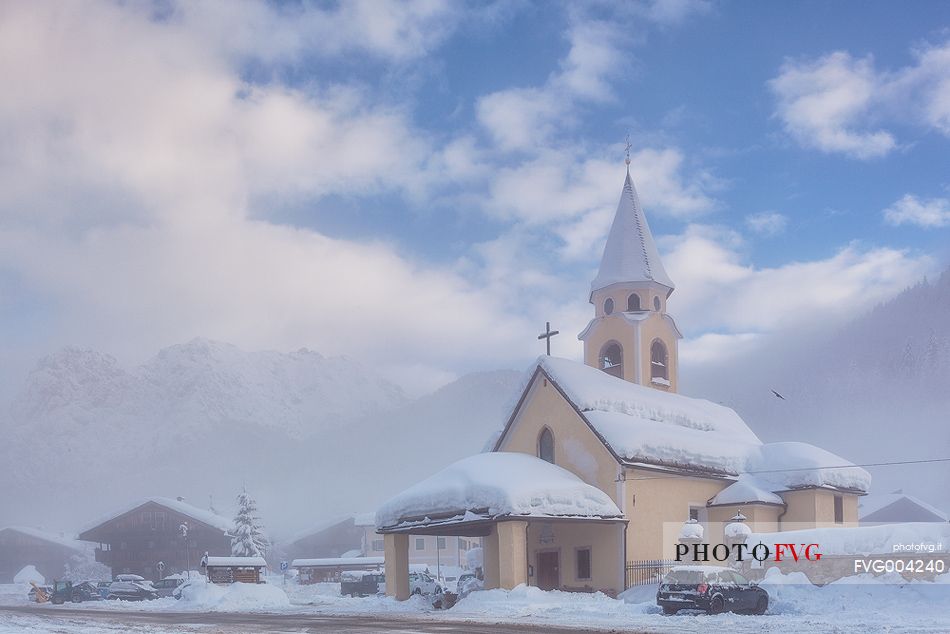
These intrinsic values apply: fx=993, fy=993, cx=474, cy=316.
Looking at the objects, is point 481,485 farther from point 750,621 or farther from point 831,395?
point 831,395

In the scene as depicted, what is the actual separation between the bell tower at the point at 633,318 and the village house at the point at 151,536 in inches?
1651

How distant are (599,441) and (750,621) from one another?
49.1ft

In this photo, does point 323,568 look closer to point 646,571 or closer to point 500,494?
point 646,571

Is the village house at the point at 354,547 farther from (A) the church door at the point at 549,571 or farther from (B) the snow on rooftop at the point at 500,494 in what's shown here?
(B) the snow on rooftop at the point at 500,494

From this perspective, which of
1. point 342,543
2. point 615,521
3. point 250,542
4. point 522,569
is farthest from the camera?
point 342,543

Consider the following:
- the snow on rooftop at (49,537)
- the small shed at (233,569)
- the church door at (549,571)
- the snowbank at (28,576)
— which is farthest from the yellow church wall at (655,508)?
the snow on rooftop at (49,537)

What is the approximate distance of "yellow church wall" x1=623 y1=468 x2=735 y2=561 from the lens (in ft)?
117

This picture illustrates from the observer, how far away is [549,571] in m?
37.7

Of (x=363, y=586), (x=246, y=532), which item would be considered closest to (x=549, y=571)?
(x=363, y=586)

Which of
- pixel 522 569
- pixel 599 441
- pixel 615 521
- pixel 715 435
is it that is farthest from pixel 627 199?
pixel 522 569

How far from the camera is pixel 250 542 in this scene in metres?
76.2

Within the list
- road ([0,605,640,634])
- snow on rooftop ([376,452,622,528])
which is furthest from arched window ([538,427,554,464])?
road ([0,605,640,634])

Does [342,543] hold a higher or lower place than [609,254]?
lower

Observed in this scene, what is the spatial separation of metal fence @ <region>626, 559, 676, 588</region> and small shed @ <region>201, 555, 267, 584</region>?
21711 mm
